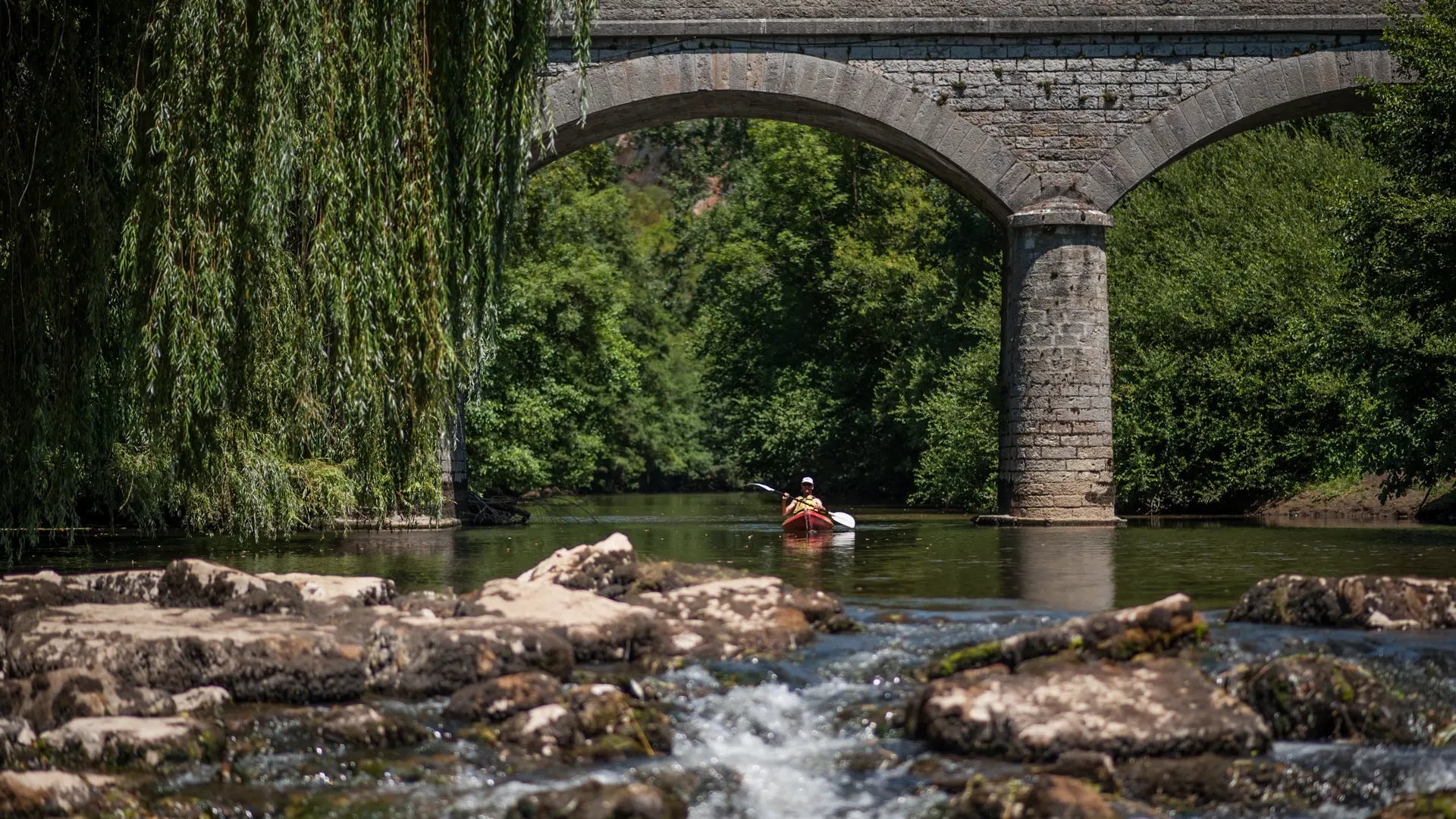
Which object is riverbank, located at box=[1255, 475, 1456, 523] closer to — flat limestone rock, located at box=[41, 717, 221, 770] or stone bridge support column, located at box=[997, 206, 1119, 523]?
stone bridge support column, located at box=[997, 206, 1119, 523]

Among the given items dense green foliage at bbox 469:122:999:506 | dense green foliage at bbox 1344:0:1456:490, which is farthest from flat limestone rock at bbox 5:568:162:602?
dense green foliage at bbox 469:122:999:506

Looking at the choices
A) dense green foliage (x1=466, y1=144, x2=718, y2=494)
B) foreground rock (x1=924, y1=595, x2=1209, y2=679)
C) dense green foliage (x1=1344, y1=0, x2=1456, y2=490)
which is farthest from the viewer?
dense green foliage (x1=466, y1=144, x2=718, y2=494)

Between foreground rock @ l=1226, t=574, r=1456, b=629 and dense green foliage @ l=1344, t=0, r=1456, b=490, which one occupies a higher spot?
dense green foliage @ l=1344, t=0, r=1456, b=490

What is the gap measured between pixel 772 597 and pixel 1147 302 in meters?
15.2

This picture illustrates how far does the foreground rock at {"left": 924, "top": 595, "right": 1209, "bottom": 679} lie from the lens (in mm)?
7184

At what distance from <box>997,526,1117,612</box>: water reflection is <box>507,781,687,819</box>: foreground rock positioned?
13.3 feet

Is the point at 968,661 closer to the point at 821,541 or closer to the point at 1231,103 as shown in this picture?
the point at 821,541

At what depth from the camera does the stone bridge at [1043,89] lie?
17.1 meters

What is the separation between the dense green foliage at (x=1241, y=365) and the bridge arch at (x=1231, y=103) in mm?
2928

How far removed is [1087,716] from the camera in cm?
637

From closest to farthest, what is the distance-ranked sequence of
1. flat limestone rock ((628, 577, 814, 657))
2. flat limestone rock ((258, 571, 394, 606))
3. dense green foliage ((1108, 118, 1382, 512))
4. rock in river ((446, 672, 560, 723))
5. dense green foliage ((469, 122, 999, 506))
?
rock in river ((446, 672, 560, 723)), flat limestone rock ((628, 577, 814, 657)), flat limestone rock ((258, 571, 394, 606)), dense green foliage ((1108, 118, 1382, 512)), dense green foliage ((469, 122, 999, 506))

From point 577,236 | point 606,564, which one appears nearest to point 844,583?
point 606,564

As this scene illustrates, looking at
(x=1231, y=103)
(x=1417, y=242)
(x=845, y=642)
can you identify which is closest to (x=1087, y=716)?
(x=845, y=642)

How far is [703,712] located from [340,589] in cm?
287
